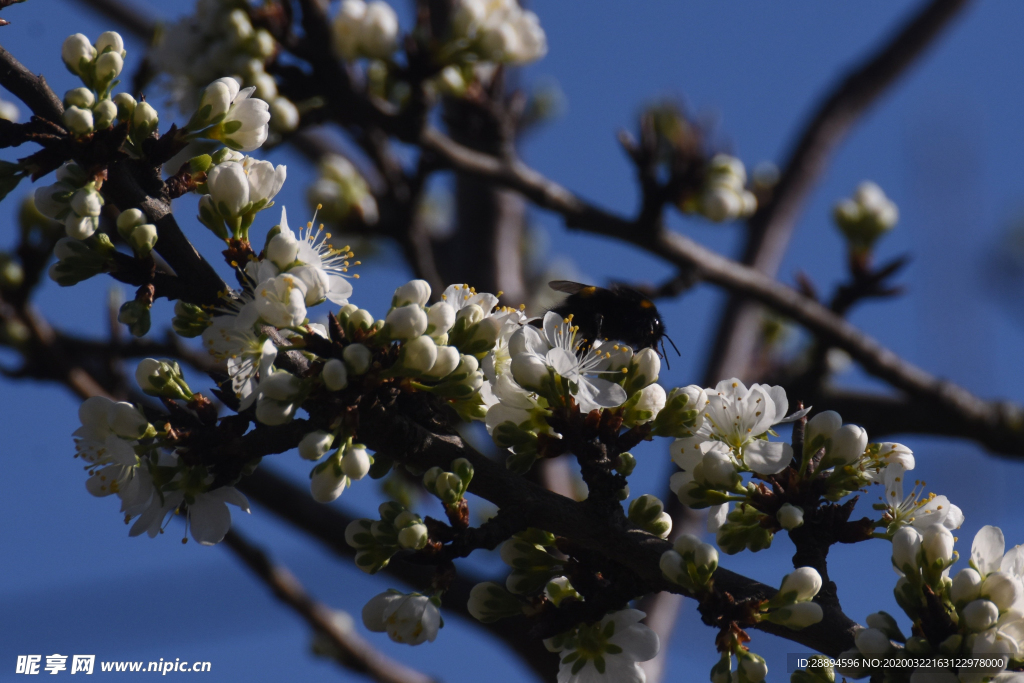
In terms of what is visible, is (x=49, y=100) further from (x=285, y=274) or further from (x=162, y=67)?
(x=162, y=67)

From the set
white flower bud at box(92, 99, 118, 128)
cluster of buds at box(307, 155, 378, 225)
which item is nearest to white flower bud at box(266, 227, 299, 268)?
white flower bud at box(92, 99, 118, 128)

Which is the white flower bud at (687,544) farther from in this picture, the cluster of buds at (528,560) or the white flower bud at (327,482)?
the white flower bud at (327,482)

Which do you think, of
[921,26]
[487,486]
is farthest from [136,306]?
[921,26]

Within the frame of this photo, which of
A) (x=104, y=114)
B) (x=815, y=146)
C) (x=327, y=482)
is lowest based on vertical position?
(x=327, y=482)

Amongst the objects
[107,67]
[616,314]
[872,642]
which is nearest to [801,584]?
[872,642]

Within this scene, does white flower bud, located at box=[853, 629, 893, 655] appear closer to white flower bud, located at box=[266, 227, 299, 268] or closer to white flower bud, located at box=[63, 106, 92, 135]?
white flower bud, located at box=[266, 227, 299, 268]

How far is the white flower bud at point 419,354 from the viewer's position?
1975 mm

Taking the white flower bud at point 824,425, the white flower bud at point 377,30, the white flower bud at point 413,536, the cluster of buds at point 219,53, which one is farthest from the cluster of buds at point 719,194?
the white flower bud at point 413,536

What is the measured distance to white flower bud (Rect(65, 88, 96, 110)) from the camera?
207cm

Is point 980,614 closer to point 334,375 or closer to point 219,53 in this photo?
point 334,375

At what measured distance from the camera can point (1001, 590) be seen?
2.00 meters

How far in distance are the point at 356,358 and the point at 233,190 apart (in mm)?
558

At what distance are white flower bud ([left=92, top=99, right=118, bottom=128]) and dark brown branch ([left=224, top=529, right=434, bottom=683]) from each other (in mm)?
2709

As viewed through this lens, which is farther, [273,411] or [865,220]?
[865,220]
